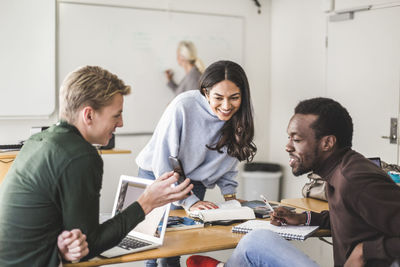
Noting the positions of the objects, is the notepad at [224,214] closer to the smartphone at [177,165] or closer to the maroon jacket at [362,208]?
the smartphone at [177,165]

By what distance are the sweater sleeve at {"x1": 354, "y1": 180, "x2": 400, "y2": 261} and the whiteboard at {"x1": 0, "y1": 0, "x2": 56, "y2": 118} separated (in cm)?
317

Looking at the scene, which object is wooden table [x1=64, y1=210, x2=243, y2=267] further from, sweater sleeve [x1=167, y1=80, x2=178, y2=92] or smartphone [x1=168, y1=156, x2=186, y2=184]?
sweater sleeve [x1=167, y1=80, x2=178, y2=92]

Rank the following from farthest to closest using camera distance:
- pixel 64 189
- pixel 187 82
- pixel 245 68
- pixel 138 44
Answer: pixel 245 68 → pixel 187 82 → pixel 138 44 → pixel 64 189

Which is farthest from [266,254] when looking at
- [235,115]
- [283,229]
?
[235,115]

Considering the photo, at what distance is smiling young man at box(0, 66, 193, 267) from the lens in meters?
1.31

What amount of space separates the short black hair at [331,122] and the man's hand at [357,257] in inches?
14.4

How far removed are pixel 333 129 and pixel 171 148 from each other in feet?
2.63

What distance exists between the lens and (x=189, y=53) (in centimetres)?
463

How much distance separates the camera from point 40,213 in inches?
52.2

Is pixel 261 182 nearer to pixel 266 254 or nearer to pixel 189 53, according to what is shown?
pixel 189 53

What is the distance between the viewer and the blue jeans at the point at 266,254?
5.18 feet

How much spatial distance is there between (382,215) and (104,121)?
88 cm

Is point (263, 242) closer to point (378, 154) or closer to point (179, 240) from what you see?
point (179, 240)

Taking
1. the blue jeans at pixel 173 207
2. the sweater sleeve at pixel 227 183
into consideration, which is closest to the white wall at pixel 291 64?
the sweater sleeve at pixel 227 183
